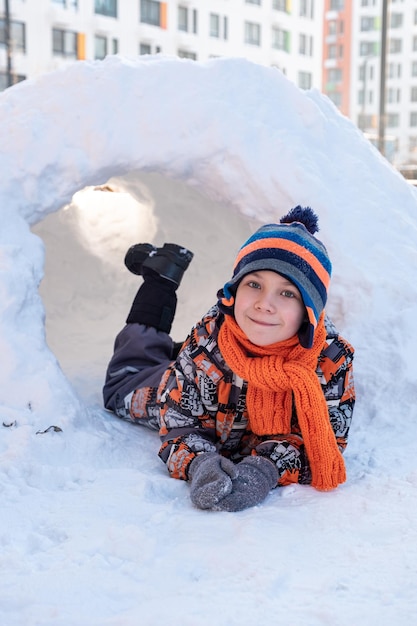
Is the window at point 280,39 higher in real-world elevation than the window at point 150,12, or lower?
lower

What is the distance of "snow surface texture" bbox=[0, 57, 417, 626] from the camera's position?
132 cm

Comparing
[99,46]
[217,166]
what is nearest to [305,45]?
[99,46]

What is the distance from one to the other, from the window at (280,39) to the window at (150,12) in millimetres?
5357

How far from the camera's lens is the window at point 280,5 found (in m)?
25.9

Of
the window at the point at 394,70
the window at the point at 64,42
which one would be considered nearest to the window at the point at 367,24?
the window at the point at 394,70

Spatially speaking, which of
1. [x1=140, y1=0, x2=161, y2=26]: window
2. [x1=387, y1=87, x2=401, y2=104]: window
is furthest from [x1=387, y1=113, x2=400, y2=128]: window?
[x1=140, y1=0, x2=161, y2=26]: window

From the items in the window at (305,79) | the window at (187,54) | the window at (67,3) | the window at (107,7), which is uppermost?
the window at (67,3)

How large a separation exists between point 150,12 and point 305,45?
7439 mm

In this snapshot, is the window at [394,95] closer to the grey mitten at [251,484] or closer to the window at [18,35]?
the window at [18,35]

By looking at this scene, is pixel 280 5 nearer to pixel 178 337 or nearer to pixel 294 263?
pixel 178 337

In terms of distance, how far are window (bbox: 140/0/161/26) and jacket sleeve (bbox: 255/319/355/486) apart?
70.9ft

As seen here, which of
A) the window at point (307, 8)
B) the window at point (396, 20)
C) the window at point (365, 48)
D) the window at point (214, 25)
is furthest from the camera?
the window at point (396, 20)

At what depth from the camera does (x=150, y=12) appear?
71.7 ft

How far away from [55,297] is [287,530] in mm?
2484
